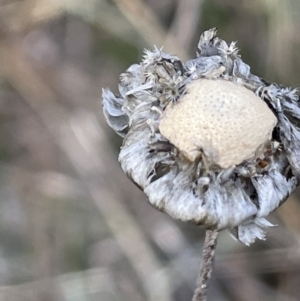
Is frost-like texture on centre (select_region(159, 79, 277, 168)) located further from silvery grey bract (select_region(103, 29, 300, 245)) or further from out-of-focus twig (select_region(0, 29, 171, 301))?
out-of-focus twig (select_region(0, 29, 171, 301))

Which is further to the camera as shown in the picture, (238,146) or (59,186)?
(59,186)

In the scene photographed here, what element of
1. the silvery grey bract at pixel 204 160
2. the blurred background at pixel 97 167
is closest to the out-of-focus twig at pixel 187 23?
the blurred background at pixel 97 167

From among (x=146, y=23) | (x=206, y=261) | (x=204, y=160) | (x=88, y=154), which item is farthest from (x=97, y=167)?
(x=204, y=160)

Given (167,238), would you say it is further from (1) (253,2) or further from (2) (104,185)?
(1) (253,2)

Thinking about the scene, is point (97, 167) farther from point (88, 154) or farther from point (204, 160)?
point (204, 160)

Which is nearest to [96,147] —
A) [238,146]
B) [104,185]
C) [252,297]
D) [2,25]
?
[104,185]
